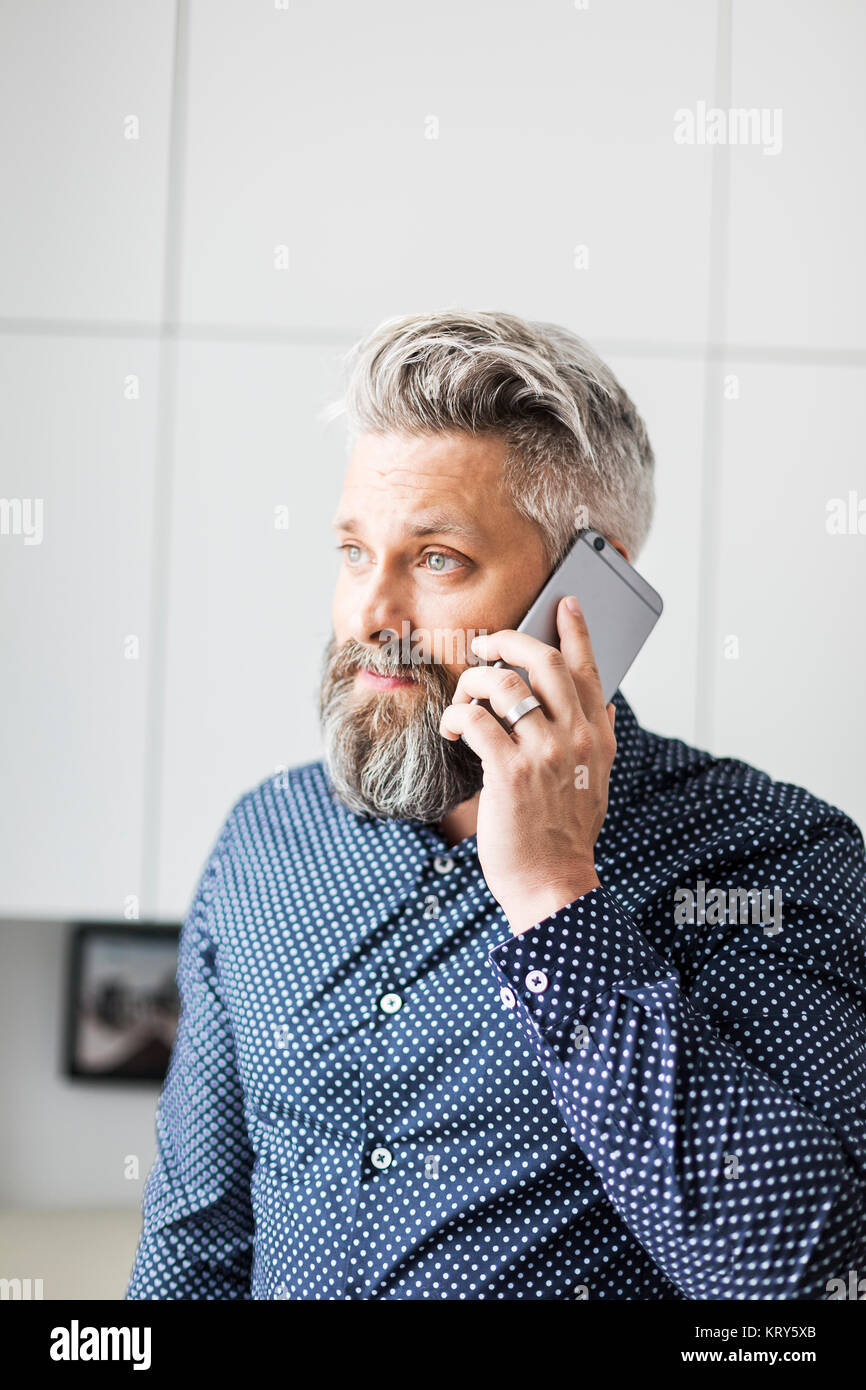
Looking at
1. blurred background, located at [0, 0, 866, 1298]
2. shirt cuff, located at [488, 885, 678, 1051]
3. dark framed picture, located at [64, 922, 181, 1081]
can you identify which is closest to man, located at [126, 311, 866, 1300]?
shirt cuff, located at [488, 885, 678, 1051]

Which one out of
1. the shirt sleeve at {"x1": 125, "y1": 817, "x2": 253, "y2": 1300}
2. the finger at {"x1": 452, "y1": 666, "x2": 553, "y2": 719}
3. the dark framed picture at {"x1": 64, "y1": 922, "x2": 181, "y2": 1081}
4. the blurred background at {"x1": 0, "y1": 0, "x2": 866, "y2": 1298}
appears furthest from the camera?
the dark framed picture at {"x1": 64, "y1": 922, "x2": 181, "y2": 1081}

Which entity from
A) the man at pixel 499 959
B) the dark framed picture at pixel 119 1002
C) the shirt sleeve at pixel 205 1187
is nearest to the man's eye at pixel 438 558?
the man at pixel 499 959

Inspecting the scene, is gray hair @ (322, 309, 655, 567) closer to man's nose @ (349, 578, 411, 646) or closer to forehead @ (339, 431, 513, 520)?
forehead @ (339, 431, 513, 520)

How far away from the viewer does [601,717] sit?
32.5 inches

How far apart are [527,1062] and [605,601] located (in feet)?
1.32

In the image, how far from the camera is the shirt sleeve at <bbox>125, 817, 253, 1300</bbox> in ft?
3.35

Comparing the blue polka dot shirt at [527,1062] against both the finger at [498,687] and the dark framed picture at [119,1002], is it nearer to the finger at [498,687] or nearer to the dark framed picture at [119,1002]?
the finger at [498,687]

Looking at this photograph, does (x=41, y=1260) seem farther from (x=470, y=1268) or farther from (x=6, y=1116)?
(x=470, y=1268)

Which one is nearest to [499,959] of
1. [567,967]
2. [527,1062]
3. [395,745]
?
[567,967]

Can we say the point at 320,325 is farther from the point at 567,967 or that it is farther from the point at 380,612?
the point at 567,967

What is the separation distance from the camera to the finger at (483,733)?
31.0 inches

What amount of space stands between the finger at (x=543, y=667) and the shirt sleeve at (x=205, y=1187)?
0.47m

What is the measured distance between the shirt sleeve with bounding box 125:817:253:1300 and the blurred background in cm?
51

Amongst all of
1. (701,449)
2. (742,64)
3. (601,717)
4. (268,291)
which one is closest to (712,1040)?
(601,717)
